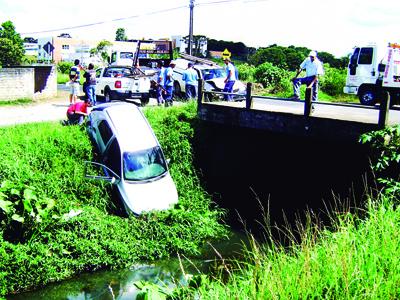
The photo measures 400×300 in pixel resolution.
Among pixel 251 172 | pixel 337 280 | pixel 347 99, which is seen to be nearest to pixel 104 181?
pixel 251 172

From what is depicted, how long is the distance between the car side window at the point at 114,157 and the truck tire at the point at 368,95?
12789 millimetres

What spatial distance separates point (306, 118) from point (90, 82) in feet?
27.5

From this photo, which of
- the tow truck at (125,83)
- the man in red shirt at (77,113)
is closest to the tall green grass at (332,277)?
the man in red shirt at (77,113)

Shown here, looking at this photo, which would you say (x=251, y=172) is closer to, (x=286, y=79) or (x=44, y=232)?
(x=44, y=232)

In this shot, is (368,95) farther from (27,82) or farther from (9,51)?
(9,51)

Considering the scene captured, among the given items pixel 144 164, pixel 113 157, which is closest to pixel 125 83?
A: pixel 113 157

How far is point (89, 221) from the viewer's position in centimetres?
1012

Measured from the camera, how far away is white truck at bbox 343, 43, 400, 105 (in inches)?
726

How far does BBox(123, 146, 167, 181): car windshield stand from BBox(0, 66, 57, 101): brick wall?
10.1 metres

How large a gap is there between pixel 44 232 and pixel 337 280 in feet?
21.9

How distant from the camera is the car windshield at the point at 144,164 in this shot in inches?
444

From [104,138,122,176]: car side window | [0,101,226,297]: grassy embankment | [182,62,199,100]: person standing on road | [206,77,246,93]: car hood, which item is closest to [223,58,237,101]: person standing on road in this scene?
[182,62,199,100]: person standing on road

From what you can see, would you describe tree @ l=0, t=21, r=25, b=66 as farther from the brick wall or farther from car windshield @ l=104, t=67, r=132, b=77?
car windshield @ l=104, t=67, r=132, b=77

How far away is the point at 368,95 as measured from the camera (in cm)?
2009
